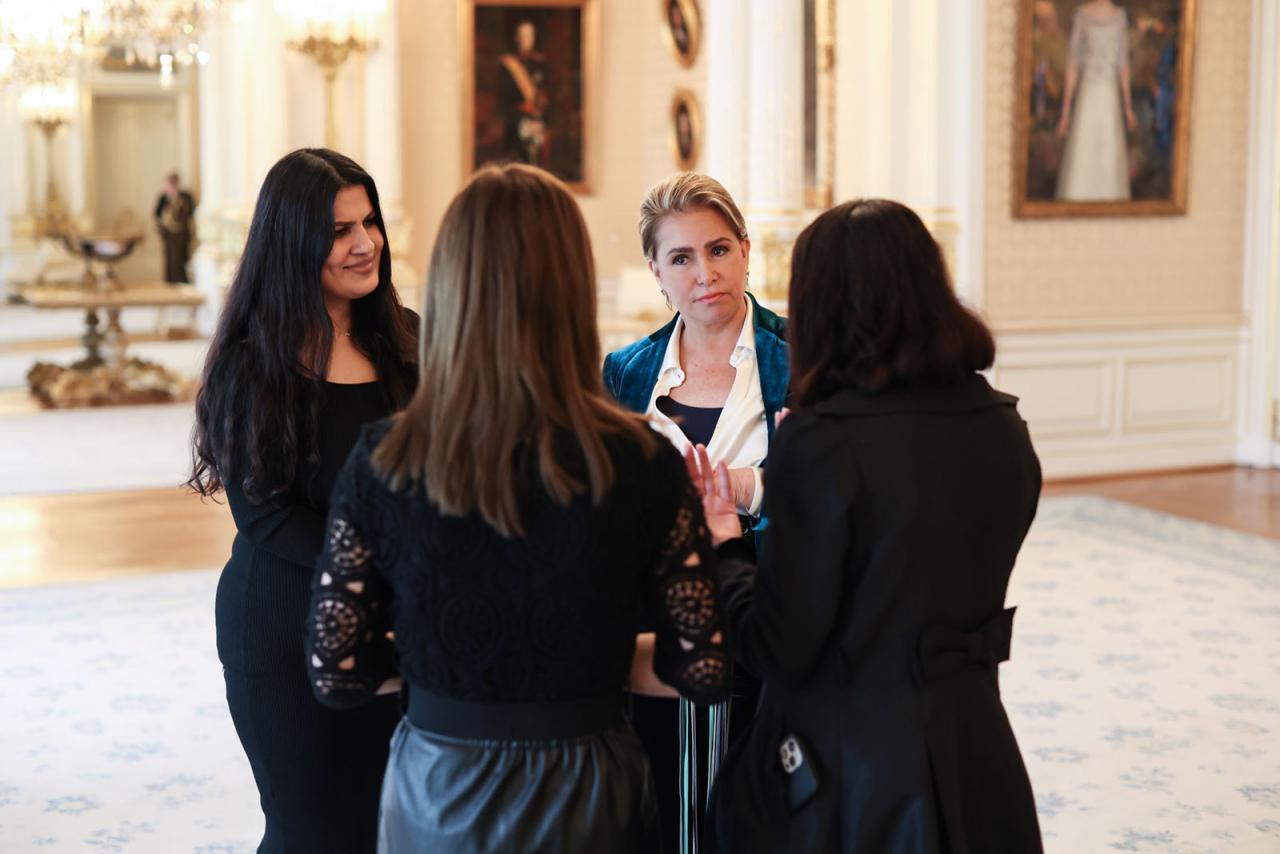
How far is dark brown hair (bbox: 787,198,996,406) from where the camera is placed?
206 centimetres

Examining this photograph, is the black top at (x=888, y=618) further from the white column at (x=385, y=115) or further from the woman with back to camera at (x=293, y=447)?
the white column at (x=385, y=115)

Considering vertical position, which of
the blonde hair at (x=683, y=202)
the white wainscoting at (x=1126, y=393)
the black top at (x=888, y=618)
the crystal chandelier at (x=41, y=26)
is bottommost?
the white wainscoting at (x=1126, y=393)

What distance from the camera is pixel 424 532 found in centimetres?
188

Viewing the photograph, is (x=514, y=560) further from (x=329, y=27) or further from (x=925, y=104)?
(x=329, y=27)

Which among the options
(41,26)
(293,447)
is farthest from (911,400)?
(41,26)

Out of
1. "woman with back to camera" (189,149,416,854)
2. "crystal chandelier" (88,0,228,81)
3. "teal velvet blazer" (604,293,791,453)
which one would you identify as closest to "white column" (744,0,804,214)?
"crystal chandelier" (88,0,228,81)

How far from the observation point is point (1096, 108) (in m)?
9.65

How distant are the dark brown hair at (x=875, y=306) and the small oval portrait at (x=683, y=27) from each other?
10.2 m

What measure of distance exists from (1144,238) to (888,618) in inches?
331

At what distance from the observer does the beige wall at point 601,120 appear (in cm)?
1249

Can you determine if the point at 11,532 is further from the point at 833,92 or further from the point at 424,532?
the point at 424,532

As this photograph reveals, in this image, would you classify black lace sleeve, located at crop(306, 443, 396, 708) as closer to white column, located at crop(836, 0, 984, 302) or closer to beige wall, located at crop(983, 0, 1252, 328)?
white column, located at crop(836, 0, 984, 302)

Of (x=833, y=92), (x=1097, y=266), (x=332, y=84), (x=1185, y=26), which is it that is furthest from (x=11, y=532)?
(x=1185, y=26)

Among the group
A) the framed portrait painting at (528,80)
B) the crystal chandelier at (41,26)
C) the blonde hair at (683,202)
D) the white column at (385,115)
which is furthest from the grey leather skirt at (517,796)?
the framed portrait painting at (528,80)
